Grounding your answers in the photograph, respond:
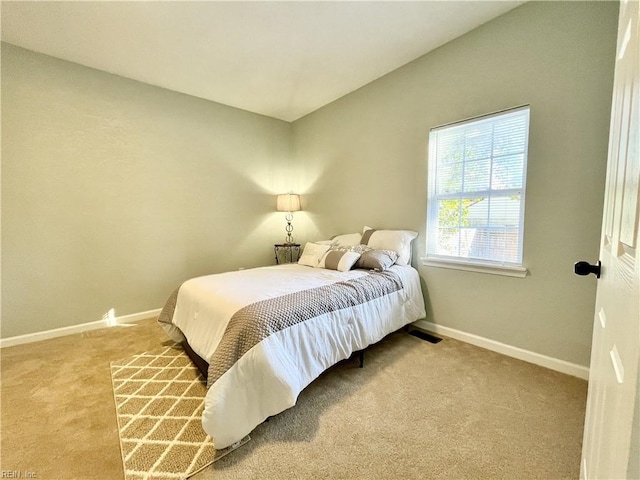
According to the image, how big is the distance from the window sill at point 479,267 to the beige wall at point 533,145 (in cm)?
5

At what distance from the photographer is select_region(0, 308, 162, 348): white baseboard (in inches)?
95.6

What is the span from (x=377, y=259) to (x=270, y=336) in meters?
1.39

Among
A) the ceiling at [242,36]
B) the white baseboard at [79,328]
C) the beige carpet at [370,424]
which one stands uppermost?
the ceiling at [242,36]

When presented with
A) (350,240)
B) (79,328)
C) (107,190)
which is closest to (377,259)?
(350,240)

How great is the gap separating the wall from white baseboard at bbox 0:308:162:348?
5 cm

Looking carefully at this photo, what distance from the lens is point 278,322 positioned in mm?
1486

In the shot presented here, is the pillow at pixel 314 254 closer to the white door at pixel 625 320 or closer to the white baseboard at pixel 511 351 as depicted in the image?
the white baseboard at pixel 511 351

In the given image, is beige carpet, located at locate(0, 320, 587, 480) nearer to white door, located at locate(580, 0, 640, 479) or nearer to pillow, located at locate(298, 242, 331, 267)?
white door, located at locate(580, 0, 640, 479)

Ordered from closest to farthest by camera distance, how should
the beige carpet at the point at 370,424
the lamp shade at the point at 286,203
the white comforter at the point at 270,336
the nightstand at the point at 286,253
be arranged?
the beige carpet at the point at 370,424, the white comforter at the point at 270,336, the lamp shade at the point at 286,203, the nightstand at the point at 286,253

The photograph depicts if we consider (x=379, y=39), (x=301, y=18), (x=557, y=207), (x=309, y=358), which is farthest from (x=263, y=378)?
(x=379, y=39)

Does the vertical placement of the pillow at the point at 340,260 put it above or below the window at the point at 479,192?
below

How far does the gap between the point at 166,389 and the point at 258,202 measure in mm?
2799

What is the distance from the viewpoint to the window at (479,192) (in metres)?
2.10

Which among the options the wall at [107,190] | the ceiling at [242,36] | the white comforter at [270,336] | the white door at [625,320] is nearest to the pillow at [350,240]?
the white comforter at [270,336]
